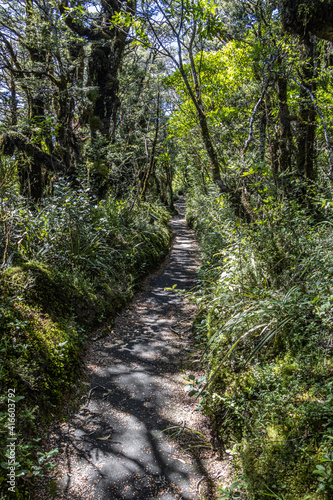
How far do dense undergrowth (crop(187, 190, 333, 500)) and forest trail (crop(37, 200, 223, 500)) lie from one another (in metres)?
0.39

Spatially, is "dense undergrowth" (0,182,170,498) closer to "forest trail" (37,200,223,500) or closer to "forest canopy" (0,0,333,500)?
"forest canopy" (0,0,333,500)

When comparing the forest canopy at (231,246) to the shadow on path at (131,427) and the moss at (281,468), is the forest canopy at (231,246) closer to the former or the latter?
the moss at (281,468)

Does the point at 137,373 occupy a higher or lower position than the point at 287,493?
lower

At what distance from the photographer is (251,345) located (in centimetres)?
289

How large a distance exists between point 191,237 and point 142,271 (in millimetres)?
7602

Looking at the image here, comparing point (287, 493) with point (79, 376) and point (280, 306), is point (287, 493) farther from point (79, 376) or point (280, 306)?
point (79, 376)

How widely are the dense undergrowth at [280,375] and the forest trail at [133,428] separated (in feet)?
1.28

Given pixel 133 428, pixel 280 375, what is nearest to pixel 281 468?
pixel 280 375

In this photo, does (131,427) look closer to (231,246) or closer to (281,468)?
(281,468)

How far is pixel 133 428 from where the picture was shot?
9.30ft

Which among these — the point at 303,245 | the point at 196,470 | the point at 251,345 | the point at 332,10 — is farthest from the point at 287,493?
the point at 332,10

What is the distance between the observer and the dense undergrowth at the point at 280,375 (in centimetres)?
184

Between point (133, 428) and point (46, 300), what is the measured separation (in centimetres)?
201

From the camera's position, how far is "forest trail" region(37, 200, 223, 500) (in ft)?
7.43
